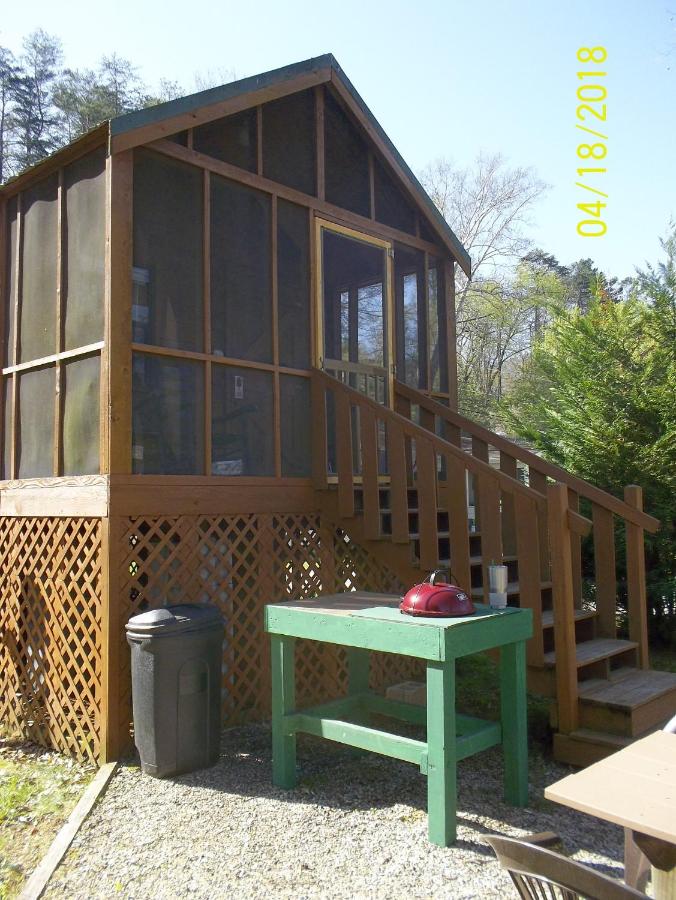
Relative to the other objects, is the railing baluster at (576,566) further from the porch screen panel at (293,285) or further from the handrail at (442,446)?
the porch screen panel at (293,285)

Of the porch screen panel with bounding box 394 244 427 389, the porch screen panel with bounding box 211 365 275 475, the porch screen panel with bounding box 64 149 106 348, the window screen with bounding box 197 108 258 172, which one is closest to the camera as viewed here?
the porch screen panel with bounding box 64 149 106 348

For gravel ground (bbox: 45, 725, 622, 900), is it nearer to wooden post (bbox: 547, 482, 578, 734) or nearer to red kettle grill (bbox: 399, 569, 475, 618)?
wooden post (bbox: 547, 482, 578, 734)

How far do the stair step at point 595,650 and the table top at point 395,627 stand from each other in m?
0.66

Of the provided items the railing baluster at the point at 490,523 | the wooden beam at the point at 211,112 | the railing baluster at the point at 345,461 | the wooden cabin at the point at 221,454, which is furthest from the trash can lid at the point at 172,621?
the wooden beam at the point at 211,112

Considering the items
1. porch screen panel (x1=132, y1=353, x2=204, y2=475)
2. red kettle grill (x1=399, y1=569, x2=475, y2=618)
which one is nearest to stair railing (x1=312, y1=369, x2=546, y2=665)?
red kettle grill (x1=399, y1=569, x2=475, y2=618)

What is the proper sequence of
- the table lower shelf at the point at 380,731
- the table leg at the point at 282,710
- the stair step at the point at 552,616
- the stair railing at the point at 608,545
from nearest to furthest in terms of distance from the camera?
1. the table lower shelf at the point at 380,731
2. the table leg at the point at 282,710
3. the stair step at the point at 552,616
4. the stair railing at the point at 608,545

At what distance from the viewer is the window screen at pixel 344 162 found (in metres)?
6.28

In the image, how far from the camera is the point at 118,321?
4562 millimetres

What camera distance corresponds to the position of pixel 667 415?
23.3 feet

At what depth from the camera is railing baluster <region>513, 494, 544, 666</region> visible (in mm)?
4277

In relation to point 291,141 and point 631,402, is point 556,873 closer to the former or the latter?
point 291,141

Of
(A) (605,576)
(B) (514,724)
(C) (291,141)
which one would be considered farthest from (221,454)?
(A) (605,576)

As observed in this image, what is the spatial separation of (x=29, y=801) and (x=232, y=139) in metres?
4.56

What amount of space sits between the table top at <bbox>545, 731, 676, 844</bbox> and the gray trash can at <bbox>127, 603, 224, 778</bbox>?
2649mm
